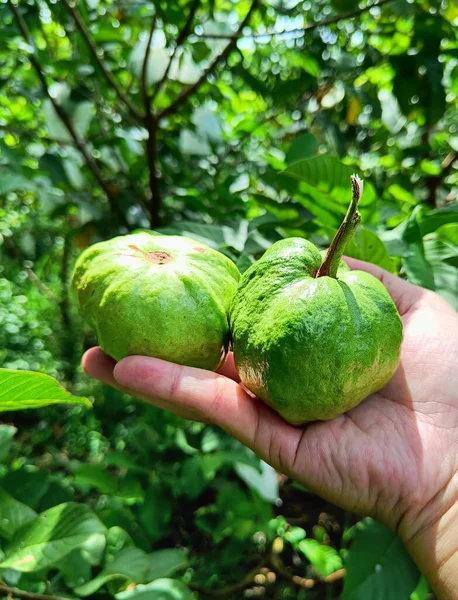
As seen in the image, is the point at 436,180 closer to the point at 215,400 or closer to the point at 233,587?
the point at 215,400

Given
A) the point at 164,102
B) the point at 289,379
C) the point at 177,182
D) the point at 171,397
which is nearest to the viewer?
the point at 289,379

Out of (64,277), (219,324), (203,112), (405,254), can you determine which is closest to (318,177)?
(405,254)

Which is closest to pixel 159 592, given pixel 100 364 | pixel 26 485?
pixel 26 485

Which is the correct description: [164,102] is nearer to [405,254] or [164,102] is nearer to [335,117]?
[335,117]

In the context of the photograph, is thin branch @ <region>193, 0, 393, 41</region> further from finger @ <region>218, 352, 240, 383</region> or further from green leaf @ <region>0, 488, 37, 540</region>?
green leaf @ <region>0, 488, 37, 540</region>

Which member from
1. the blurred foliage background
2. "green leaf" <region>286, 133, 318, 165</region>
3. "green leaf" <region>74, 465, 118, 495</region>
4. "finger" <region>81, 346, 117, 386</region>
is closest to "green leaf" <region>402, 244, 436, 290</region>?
the blurred foliage background

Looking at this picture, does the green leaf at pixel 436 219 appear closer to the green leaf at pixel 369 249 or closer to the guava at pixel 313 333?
the green leaf at pixel 369 249
